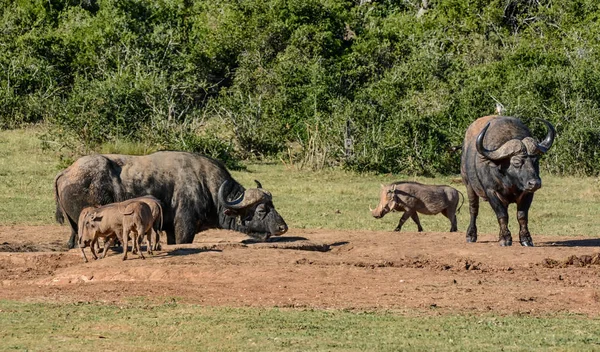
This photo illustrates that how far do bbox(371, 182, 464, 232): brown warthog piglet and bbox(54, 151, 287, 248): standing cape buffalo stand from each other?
295 centimetres

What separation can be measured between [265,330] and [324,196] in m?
11.8

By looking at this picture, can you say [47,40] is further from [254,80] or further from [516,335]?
[516,335]

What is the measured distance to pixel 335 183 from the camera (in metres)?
22.9

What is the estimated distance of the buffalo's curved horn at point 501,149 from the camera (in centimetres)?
1377

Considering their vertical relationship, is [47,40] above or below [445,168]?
above

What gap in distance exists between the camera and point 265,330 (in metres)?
9.45

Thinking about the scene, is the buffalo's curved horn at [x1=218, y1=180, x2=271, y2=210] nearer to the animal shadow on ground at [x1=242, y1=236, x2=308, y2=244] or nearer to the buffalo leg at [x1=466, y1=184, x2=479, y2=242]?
the animal shadow on ground at [x1=242, y1=236, x2=308, y2=244]

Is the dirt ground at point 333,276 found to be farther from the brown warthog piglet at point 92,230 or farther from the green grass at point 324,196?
the green grass at point 324,196

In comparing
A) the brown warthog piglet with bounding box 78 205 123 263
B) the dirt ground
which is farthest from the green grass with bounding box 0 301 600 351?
the brown warthog piglet with bounding box 78 205 123 263

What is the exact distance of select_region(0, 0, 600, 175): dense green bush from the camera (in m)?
24.6

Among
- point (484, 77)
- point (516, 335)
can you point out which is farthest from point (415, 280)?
point (484, 77)

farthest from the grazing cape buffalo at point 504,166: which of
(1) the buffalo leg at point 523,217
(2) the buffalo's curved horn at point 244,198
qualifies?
(2) the buffalo's curved horn at point 244,198

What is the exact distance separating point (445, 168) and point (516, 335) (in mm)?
15077

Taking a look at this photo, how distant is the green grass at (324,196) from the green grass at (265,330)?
746cm
